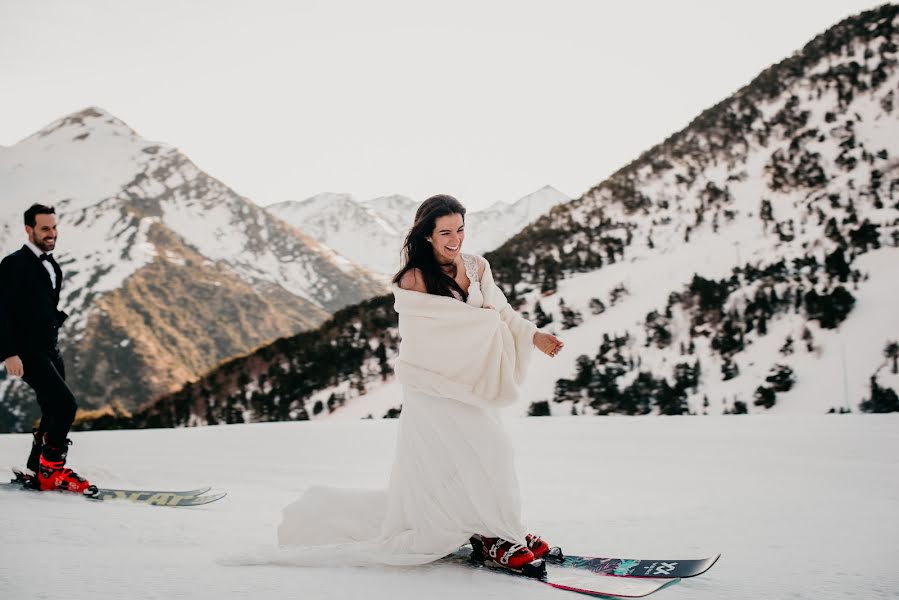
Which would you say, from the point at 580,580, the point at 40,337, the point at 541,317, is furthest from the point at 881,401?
the point at 40,337

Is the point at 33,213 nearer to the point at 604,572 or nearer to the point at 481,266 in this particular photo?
the point at 481,266

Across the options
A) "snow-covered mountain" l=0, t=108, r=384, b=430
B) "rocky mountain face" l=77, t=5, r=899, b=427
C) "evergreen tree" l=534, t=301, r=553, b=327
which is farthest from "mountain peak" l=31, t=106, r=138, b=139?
"evergreen tree" l=534, t=301, r=553, b=327

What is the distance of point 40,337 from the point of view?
12.3 ft

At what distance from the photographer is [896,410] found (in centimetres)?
671

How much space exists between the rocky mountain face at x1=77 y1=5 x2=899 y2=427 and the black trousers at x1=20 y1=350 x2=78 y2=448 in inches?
281

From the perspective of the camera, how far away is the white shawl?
2.49m

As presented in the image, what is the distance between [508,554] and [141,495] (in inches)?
105

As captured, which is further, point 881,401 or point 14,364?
point 881,401

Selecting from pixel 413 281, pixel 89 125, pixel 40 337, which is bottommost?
pixel 40 337

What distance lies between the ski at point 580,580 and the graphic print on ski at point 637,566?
31 mm

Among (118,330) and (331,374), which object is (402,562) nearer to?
(331,374)

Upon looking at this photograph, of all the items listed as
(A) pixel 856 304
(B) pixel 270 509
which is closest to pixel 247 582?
(B) pixel 270 509

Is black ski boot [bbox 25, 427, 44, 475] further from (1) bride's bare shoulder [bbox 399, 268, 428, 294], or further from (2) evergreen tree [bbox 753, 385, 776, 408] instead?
(2) evergreen tree [bbox 753, 385, 776, 408]

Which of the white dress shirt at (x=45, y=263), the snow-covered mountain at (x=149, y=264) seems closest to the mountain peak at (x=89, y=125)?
the snow-covered mountain at (x=149, y=264)
